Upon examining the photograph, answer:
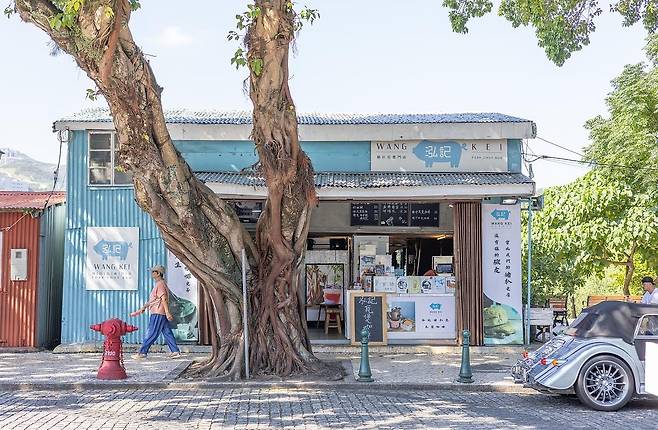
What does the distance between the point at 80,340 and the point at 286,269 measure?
563 cm

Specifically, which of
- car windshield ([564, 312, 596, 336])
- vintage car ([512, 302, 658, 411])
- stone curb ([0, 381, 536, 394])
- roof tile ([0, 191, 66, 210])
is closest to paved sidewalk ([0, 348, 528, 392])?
stone curb ([0, 381, 536, 394])

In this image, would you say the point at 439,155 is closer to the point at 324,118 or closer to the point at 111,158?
the point at 324,118

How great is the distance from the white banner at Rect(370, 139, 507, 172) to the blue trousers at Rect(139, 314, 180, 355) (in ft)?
17.4

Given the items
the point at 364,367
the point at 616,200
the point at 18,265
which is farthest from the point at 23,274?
the point at 616,200

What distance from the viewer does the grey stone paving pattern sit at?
29.1ft

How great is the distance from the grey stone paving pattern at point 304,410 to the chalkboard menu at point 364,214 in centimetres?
595

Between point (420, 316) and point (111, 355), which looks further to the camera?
point (420, 316)

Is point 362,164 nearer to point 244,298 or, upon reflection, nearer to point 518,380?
point 244,298

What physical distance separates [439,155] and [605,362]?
7198 millimetres

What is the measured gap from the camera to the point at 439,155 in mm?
16359

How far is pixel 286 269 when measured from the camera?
12.9 meters

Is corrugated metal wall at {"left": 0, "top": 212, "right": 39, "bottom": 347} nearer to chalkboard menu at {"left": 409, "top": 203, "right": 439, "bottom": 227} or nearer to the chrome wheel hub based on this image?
chalkboard menu at {"left": 409, "top": 203, "right": 439, "bottom": 227}

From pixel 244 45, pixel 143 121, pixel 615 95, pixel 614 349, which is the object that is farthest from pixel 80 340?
pixel 615 95

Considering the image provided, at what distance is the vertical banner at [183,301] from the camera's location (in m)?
16.0
